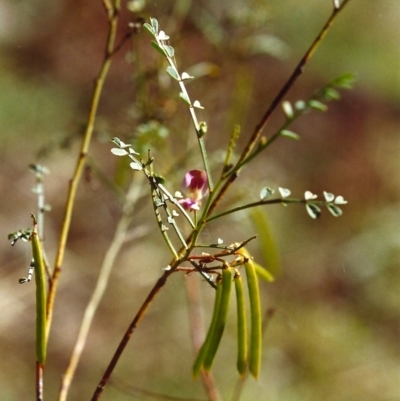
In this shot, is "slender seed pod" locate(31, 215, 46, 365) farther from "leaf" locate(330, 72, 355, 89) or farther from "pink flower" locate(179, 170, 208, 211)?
"leaf" locate(330, 72, 355, 89)

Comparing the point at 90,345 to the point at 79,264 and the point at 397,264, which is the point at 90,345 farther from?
the point at 397,264

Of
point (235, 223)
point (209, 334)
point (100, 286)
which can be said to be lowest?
point (209, 334)

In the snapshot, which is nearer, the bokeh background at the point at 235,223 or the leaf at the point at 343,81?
the leaf at the point at 343,81

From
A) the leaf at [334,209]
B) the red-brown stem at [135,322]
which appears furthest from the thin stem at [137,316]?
the leaf at [334,209]

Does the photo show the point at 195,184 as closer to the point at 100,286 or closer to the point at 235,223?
the point at 100,286

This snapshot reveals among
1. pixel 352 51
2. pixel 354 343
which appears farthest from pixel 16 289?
pixel 352 51

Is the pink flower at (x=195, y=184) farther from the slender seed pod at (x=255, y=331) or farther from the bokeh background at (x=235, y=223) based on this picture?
the bokeh background at (x=235, y=223)

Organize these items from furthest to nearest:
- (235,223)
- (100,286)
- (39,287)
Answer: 1. (235,223)
2. (100,286)
3. (39,287)

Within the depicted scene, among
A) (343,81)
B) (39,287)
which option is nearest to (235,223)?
(343,81)

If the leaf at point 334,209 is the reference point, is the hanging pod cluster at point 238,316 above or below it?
below
